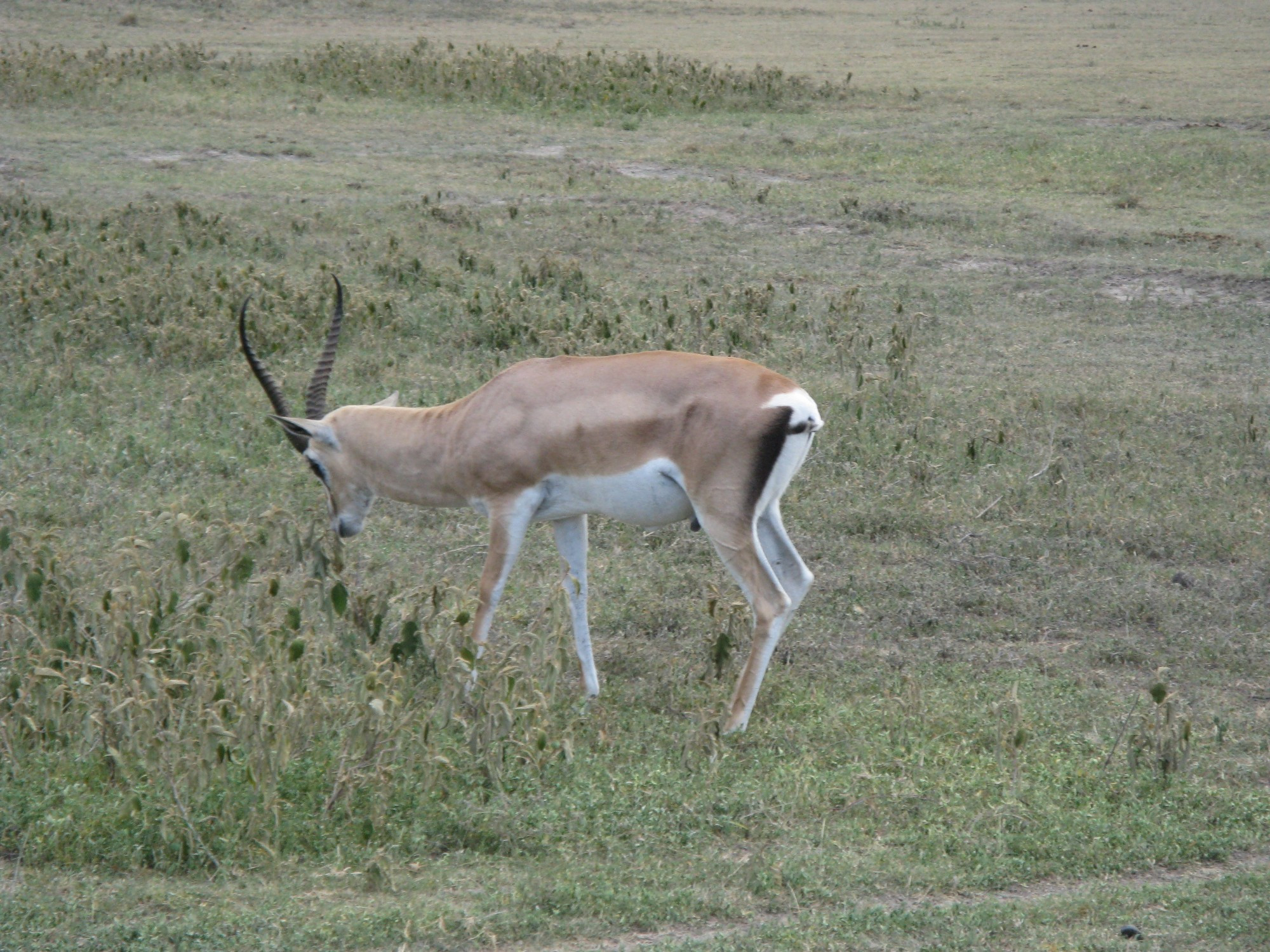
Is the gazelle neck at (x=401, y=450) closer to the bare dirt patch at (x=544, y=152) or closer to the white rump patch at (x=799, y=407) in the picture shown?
the white rump patch at (x=799, y=407)

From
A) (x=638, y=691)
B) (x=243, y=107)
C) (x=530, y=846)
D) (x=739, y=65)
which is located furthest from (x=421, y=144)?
(x=530, y=846)

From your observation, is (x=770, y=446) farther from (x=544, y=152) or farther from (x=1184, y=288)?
(x=544, y=152)

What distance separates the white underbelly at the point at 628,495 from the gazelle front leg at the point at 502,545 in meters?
0.07

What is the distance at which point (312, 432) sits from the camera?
16.8 feet

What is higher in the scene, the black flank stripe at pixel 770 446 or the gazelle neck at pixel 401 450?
the black flank stripe at pixel 770 446

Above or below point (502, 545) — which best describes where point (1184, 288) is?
below

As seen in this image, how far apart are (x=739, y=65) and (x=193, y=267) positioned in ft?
37.3

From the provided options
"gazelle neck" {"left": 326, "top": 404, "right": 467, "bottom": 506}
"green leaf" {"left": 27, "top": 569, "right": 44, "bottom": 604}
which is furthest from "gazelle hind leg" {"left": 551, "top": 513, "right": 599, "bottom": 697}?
"green leaf" {"left": 27, "top": 569, "right": 44, "bottom": 604}

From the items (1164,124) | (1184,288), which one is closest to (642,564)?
(1184,288)

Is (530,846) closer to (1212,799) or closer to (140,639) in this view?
(140,639)

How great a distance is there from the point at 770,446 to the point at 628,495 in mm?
506

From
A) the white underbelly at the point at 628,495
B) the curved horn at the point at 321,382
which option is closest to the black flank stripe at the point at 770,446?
the white underbelly at the point at 628,495

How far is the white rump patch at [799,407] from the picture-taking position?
14.8 ft

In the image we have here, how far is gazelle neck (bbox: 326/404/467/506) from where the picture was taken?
5012mm
